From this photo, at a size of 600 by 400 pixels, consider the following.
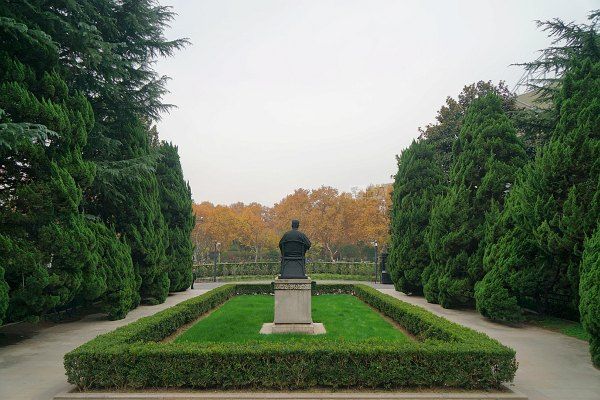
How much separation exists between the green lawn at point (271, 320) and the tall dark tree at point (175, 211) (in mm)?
5210

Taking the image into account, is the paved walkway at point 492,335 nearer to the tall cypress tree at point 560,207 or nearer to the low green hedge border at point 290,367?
the low green hedge border at point 290,367

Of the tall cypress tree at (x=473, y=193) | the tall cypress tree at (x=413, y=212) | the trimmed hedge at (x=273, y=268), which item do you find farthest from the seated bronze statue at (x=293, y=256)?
the trimmed hedge at (x=273, y=268)

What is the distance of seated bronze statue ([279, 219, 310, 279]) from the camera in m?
12.2

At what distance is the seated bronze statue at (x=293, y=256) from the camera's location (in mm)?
12195

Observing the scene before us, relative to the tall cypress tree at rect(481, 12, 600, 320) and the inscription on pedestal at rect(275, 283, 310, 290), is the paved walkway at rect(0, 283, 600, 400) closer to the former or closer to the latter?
the tall cypress tree at rect(481, 12, 600, 320)

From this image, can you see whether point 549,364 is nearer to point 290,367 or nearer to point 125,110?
point 290,367

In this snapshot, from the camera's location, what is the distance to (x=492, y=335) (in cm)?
1170

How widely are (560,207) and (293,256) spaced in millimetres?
7547

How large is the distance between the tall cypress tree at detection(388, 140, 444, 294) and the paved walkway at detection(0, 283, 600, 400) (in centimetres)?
606

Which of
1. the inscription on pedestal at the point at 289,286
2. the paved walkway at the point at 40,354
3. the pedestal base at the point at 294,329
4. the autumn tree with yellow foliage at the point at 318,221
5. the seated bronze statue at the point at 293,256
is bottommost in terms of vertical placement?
the paved walkway at the point at 40,354

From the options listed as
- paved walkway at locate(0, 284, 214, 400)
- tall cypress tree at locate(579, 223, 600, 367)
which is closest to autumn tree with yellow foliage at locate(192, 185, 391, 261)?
paved walkway at locate(0, 284, 214, 400)

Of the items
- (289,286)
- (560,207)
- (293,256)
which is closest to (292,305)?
(289,286)

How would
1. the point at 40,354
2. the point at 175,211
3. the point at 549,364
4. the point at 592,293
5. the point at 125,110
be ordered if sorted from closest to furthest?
1. the point at 592,293
2. the point at 549,364
3. the point at 40,354
4. the point at 125,110
5. the point at 175,211

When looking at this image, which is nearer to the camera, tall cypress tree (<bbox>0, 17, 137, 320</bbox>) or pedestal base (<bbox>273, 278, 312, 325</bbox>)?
tall cypress tree (<bbox>0, 17, 137, 320</bbox>)
